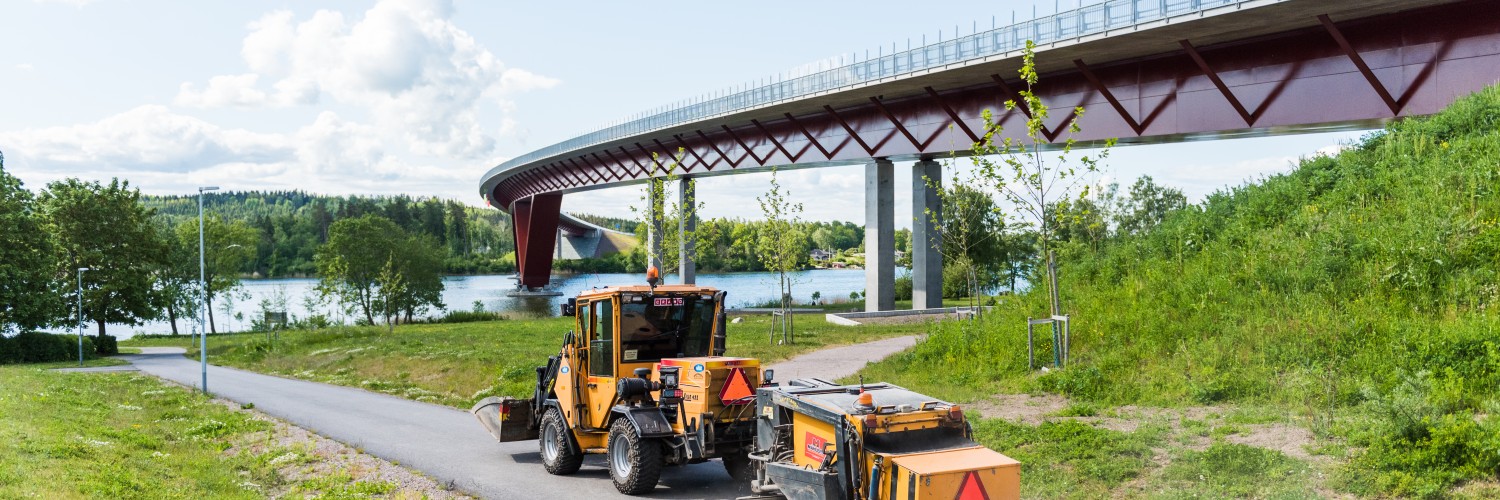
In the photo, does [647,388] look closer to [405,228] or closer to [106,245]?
[106,245]

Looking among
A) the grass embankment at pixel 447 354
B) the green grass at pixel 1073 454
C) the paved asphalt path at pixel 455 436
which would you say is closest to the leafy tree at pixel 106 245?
the grass embankment at pixel 447 354

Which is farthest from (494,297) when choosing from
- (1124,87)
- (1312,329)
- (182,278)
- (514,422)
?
(1312,329)

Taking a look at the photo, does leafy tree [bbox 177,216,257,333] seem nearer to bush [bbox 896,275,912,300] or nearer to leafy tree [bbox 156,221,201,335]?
leafy tree [bbox 156,221,201,335]

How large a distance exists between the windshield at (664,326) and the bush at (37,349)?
144 feet

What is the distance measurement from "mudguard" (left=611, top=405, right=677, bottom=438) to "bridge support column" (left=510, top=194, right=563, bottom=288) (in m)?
69.2

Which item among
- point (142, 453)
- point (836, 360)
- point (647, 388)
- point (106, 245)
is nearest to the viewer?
point (647, 388)

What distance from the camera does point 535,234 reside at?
281 feet

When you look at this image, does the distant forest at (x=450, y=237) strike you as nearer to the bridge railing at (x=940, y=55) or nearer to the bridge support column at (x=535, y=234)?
the bridge support column at (x=535, y=234)

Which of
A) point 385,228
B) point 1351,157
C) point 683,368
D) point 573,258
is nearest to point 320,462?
point 683,368

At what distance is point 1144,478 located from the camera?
9086 millimetres

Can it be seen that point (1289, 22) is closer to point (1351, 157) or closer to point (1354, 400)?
point (1351, 157)

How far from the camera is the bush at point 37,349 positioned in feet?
138

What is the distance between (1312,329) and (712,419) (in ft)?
26.9

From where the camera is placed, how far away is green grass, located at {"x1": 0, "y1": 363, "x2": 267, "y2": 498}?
10781mm
